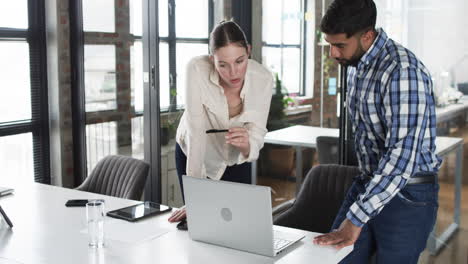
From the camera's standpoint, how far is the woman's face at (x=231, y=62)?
2.41 m

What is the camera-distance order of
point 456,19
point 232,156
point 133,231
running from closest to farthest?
point 133,231 < point 232,156 < point 456,19

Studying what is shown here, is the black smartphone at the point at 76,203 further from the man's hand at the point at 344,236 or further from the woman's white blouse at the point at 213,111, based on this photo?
the man's hand at the point at 344,236

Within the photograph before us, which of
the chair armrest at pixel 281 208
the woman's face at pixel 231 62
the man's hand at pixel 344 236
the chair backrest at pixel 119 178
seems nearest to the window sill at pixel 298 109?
the chair armrest at pixel 281 208

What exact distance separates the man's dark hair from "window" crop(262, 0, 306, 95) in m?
1.65

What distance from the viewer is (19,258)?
1.93 metres

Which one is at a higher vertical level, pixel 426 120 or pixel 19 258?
pixel 426 120

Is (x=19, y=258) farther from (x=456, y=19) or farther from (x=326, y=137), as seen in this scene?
(x=456, y=19)

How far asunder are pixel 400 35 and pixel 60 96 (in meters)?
2.60

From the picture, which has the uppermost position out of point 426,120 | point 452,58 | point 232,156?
point 452,58

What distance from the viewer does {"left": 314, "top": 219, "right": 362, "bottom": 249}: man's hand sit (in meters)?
1.95

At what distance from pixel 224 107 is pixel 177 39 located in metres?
1.57

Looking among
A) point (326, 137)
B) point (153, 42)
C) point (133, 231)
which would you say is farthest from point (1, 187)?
point (326, 137)

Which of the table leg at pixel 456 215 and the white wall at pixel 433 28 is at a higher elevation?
the white wall at pixel 433 28

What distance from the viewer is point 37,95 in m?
4.48
